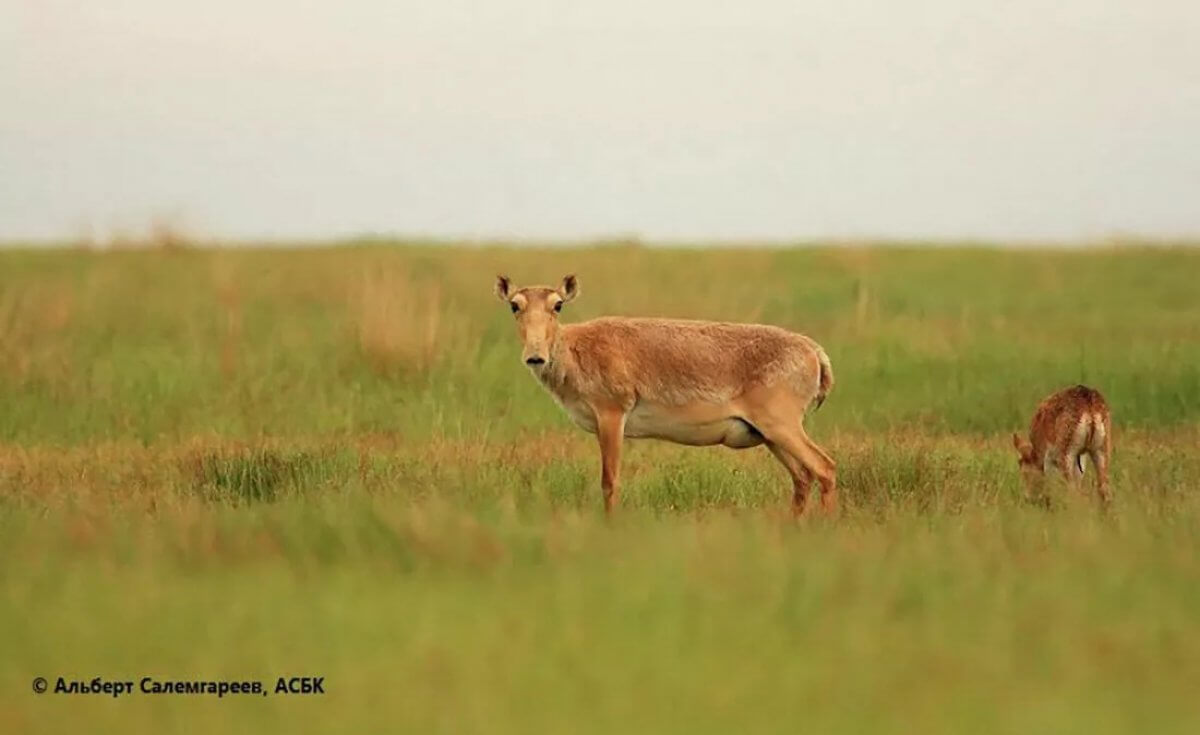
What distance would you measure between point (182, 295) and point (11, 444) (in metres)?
7.77

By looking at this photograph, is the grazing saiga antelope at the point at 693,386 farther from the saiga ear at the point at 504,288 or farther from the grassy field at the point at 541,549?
the grassy field at the point at 541,549

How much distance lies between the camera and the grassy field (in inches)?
232

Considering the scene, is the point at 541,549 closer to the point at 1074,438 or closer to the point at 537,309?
the point at 537,309

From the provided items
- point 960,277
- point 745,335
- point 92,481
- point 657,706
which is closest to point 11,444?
point 92,481

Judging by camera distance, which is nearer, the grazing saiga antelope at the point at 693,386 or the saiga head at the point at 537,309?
the saiga head at the point at 537,309

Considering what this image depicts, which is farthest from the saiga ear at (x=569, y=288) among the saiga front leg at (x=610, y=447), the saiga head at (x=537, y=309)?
the saiga front leg at (x=610, y=447)

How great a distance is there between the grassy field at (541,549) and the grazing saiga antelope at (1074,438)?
0.28m

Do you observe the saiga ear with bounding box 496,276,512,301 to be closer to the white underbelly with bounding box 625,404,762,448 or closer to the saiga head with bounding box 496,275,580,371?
the saiga head with bounding box 496,275,580,371

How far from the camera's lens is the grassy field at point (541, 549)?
19.3 ft

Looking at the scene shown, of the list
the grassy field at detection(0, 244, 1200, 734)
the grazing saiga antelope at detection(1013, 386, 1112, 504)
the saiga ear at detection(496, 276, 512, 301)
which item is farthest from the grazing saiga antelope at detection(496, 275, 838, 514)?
the grazing saiga antelope at detection(1013, 386, 1112, 504)

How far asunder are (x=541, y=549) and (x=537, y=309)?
3.63 m

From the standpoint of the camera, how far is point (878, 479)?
12.5 metres

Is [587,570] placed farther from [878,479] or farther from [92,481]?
[92,481]

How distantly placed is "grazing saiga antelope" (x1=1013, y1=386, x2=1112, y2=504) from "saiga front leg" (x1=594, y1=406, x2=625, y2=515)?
9.58ft
